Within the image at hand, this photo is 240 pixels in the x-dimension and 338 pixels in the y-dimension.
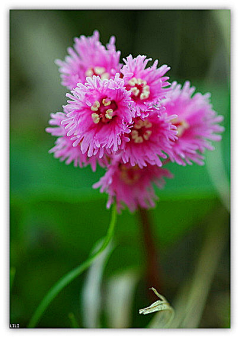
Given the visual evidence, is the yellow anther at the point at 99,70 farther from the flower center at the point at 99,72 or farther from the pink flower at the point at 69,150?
the pink flower at the point at 69,150

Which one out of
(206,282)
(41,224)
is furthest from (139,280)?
(41,224)

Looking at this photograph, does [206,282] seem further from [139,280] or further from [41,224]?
[41,224]

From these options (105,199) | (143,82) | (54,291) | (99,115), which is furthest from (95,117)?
(54,291)

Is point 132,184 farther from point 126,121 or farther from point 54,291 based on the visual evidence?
point 54,291

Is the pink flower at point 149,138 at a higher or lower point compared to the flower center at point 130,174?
higher

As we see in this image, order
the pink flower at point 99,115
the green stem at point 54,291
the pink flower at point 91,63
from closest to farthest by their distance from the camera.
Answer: the pink flower at point 99,115
the pink flower at point 91,63
the green stem at point 54,291

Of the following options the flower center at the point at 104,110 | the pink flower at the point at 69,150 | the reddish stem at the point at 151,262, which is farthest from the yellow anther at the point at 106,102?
the reddish stem at the point at 151,262
